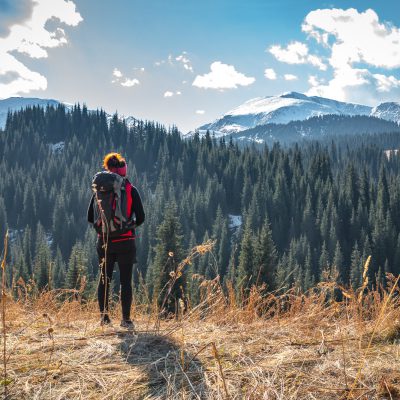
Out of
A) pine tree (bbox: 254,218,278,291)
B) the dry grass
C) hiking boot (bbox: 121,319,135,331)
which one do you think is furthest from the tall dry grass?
pine tree (bbox: 254,218,278,291)

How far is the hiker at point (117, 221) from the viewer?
4.75 m

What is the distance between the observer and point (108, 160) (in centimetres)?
507

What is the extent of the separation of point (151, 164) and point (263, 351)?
5406 inches

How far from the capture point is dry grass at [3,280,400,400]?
90.4 inches

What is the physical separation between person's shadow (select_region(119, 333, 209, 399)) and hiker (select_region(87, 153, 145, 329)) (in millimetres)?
1350

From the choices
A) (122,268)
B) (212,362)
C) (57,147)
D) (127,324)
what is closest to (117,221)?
(122,268)

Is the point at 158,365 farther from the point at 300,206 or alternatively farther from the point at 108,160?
the point at 300,206

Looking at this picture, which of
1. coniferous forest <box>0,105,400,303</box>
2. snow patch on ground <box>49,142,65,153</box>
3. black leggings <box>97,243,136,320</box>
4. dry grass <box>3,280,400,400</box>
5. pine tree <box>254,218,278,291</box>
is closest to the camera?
dry grass <box>3,280,400,400</box>

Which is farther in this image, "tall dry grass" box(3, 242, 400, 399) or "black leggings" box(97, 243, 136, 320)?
"black leggings" box(97, 243, 136, 320)

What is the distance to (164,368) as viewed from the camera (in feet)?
8.96

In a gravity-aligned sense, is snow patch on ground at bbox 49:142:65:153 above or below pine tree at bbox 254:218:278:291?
above

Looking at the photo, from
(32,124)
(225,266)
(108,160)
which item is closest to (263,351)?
(108,160)

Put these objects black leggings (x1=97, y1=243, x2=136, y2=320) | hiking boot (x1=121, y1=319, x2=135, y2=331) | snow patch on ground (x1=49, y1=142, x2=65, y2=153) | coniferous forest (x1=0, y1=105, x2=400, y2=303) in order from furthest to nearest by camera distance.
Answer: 1. snow patch on ground (x1=49, y1=142, x2=65, y2=153)
2. coniferous forest (x1=0, y1=105, x2=400, y2=303)
3. black leggings (x1=97, y1=243, x2=136, y2=320)
4. hiking boot (x1=121, y1=319, x2=135, y2=331)

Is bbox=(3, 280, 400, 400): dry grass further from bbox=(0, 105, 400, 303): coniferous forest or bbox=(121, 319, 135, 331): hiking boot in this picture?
bbox=(0, 105, 400, 303): coniferous forest
